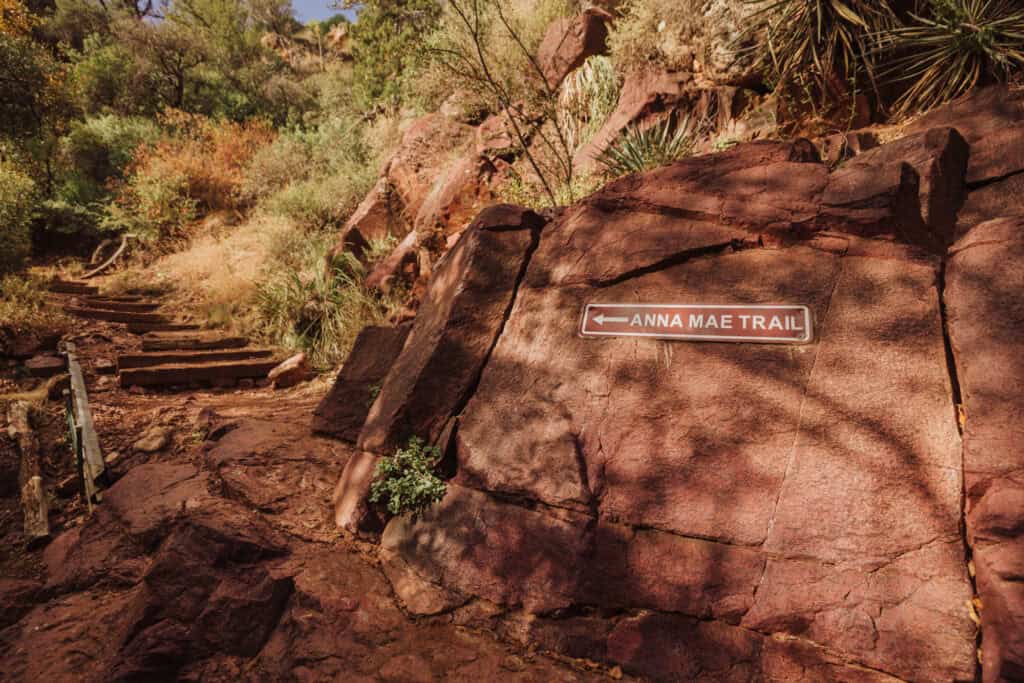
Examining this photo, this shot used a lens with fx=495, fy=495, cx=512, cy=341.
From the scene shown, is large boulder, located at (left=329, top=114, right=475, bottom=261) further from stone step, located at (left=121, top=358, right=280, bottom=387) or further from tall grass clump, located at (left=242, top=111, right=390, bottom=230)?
stone step, located at (left=121, top=358, right=280, bottom=387)

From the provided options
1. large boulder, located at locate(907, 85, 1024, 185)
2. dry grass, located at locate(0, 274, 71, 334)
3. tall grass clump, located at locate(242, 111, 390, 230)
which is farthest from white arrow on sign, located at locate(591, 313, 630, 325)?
tall grass clump, located at locate(242, 111, 390, 230)

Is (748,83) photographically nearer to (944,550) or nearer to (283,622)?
(944,550)

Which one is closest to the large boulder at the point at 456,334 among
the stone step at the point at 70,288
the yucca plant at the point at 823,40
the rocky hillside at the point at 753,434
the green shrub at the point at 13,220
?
the rocky hillside at the point at 753,434

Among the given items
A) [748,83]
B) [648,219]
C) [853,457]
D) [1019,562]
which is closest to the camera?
[1019,562]

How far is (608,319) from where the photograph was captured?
9.12ft

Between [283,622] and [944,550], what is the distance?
9.36 ft

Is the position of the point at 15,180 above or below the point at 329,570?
above

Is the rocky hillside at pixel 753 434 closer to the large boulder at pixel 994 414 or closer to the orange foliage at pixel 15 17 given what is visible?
the large boulder at pixel 994 414

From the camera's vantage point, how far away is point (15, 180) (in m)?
9.48

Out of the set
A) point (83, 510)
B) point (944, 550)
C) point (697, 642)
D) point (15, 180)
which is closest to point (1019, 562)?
point (944, 550)

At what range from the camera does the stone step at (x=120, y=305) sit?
8.18m

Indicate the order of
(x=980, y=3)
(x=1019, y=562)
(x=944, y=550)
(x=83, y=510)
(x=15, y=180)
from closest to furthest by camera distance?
(x=1019, y=562) < (x=944, y=550) < (x=83, y=510) < (x=980, y=3) < (x=15, y=180)

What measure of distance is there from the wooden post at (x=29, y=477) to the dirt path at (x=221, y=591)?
0.09 metres

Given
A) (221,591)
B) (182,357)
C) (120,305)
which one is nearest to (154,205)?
(120,305)
